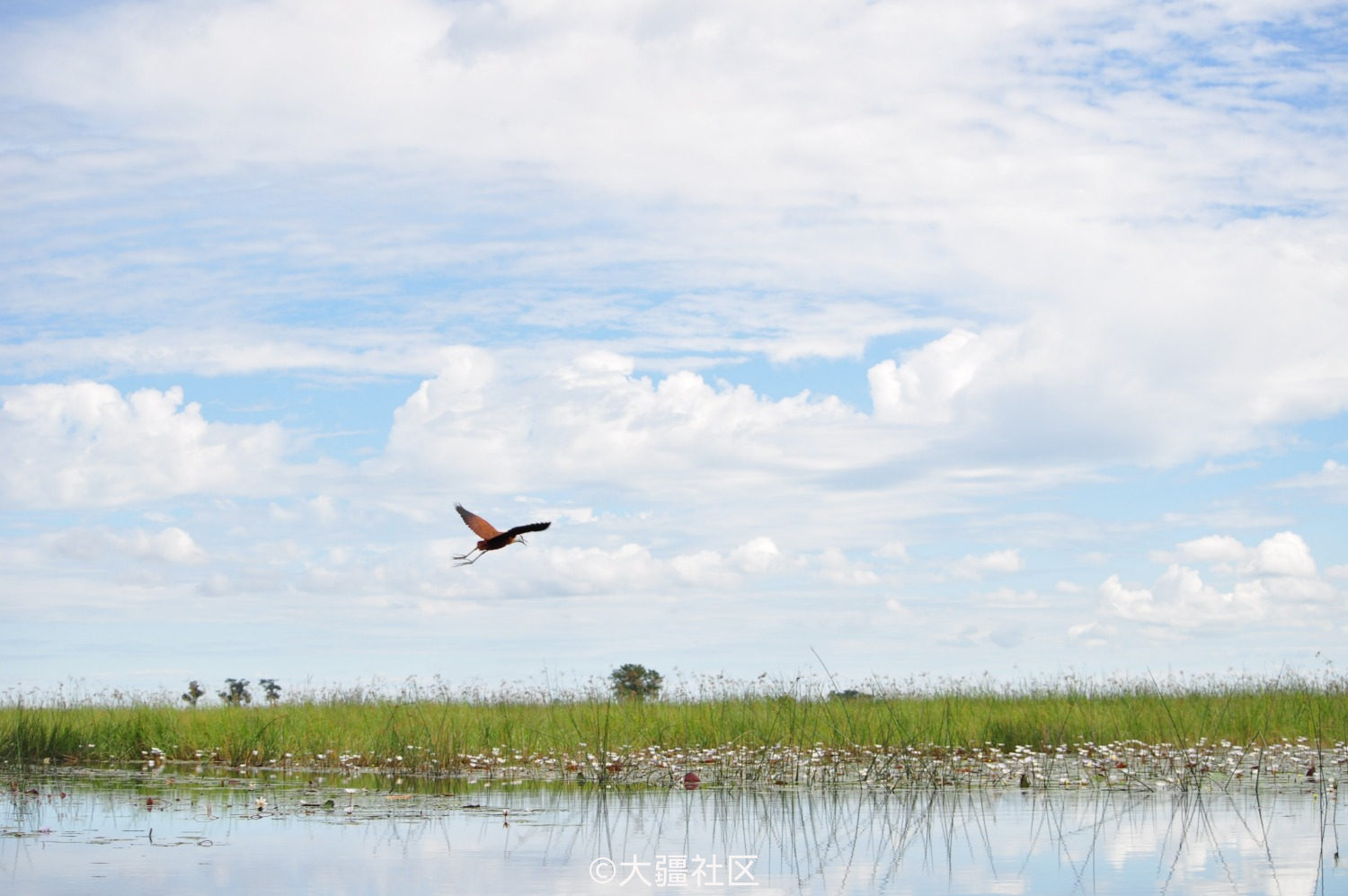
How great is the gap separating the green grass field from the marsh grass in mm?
33

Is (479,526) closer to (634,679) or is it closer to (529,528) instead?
(529,528)

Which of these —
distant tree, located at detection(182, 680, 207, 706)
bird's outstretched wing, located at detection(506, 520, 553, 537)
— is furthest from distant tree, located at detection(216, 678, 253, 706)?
bird's outstretched wing, located at detection(506, 520, 553, 537)

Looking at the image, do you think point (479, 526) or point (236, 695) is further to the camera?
point (236, 695)

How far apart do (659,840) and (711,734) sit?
20.9 feet

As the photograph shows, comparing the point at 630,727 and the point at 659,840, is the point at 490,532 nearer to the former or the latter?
the point at 659,840

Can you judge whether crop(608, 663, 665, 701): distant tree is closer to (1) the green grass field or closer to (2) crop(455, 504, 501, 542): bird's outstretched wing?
(1) the green grass field

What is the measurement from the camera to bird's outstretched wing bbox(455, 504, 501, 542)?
872cm

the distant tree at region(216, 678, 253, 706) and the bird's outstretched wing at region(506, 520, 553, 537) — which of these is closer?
the bird's outstretched wing at region(506, 520, 553, 537)

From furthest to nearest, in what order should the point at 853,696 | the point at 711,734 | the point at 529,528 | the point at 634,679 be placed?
the point at 634,679
the point at 853,696
the point at 711,734
the point at 529,528

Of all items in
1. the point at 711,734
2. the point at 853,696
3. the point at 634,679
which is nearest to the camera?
the point at 711,734

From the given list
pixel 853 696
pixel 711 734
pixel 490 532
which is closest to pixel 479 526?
pixel 490 532

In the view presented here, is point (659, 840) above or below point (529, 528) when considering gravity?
below

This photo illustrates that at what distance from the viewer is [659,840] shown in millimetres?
9594

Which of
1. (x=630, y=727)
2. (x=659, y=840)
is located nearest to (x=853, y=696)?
(x=630, y=727)
